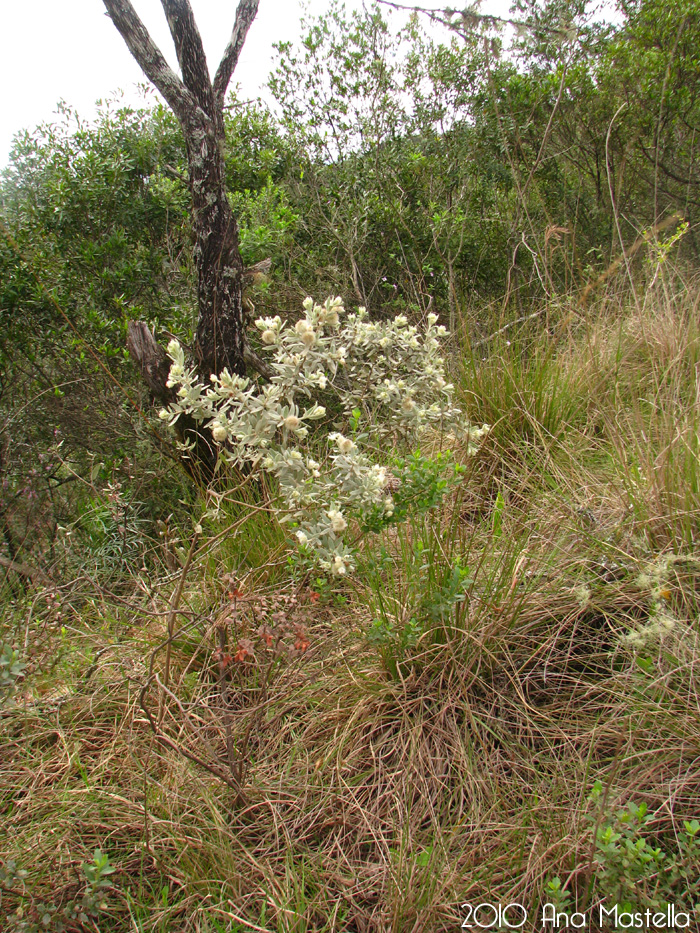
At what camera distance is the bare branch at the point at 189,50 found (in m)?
3.09

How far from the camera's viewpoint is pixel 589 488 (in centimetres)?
240

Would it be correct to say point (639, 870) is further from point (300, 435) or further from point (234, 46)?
point (234, 46)

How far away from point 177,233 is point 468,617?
3.84 meters

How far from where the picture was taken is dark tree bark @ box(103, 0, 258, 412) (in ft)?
10.2

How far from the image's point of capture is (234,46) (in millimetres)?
3342

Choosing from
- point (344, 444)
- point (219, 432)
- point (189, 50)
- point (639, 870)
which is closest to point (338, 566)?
point (344, 444)

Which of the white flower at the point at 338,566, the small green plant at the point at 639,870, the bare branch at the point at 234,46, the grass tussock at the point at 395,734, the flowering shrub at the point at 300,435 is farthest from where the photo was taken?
the bare branch at the point at 234,46

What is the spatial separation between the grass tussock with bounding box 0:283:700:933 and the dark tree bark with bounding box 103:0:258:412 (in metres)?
1.29

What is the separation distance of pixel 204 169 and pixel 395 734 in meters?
2.90

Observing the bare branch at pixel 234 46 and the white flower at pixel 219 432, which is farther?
the bare branch at pixel 234 46

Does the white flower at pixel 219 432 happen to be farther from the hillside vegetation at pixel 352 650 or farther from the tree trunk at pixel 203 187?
the tree trunk at pixel 203 187

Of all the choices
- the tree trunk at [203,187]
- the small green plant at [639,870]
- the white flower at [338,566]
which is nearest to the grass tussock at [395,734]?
the small green plant at [639,870]

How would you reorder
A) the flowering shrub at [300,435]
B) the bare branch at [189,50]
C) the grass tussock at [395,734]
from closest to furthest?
1. the grass tussock at [395,734]
2. the flowering shrub at [300,435]
3. the bare branch at [189,50]

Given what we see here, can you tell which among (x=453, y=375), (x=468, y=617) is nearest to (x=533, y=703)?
(x=468, y=617)
